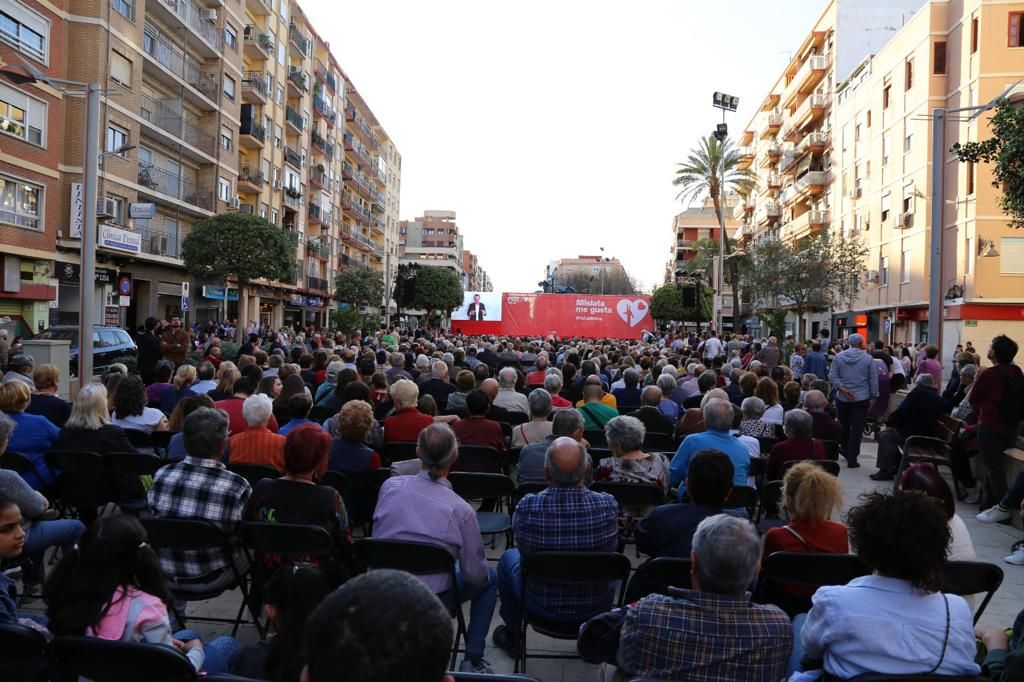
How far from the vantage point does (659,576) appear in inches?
143

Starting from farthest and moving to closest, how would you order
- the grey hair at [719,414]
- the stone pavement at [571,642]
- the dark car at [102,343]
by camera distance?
the dark car at [102,343] → the grey hair at [719,414] → the stone pavement at [571,642]

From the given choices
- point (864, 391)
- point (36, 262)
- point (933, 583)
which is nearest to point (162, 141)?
point (36, 262)

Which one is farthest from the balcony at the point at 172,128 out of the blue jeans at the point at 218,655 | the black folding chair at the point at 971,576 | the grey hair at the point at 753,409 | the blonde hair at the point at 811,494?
the black folding chair at the point at 971,576

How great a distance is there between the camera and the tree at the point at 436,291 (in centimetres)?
5831

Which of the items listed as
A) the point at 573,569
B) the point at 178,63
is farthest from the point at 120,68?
the point at 573,569

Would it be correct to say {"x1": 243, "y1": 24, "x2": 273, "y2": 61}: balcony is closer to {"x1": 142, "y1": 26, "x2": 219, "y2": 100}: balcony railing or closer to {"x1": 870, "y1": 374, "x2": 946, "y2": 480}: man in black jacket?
{"x1": 142, "y1": 26, "x2": 219, "y2": 100}: balcony railing

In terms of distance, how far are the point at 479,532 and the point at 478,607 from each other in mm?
434

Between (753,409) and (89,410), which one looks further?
(753,409)

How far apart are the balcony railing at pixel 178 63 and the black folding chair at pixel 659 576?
110ft

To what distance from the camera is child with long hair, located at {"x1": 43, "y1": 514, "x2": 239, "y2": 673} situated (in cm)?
284

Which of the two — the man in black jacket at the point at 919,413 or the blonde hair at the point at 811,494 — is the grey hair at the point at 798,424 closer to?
the blonde hair at the point at 811,494

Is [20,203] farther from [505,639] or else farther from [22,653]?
[22,653]

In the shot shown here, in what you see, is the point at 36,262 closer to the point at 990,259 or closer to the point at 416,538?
the point at 416,538

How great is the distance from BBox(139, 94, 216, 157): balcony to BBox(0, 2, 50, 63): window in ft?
19.3
